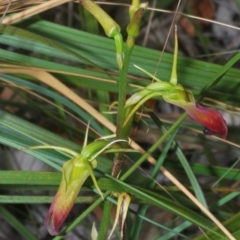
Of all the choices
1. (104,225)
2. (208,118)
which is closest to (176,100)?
(208,118)

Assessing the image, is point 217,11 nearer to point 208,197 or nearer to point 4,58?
point 208,197

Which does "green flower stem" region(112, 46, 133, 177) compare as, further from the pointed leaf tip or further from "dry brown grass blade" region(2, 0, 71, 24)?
"dry brown grass blade" region(2, 0, 71, 24)

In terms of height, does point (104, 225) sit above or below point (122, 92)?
below

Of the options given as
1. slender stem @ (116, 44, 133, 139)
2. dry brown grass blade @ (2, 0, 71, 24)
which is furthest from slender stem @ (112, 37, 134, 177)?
dry brown grass blade @ (2, 0, 71, 24)

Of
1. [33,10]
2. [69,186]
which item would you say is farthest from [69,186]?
[33,10]

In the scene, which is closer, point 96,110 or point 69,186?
point 69,186

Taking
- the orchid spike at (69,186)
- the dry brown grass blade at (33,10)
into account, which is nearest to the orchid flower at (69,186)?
the orchid spike at (69,186)

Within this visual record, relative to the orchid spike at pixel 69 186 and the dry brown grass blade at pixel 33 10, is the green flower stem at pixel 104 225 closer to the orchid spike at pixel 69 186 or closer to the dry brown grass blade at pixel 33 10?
the orchid spike at pixel 69 186

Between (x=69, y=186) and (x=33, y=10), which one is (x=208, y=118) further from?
(x=33, y=10)
